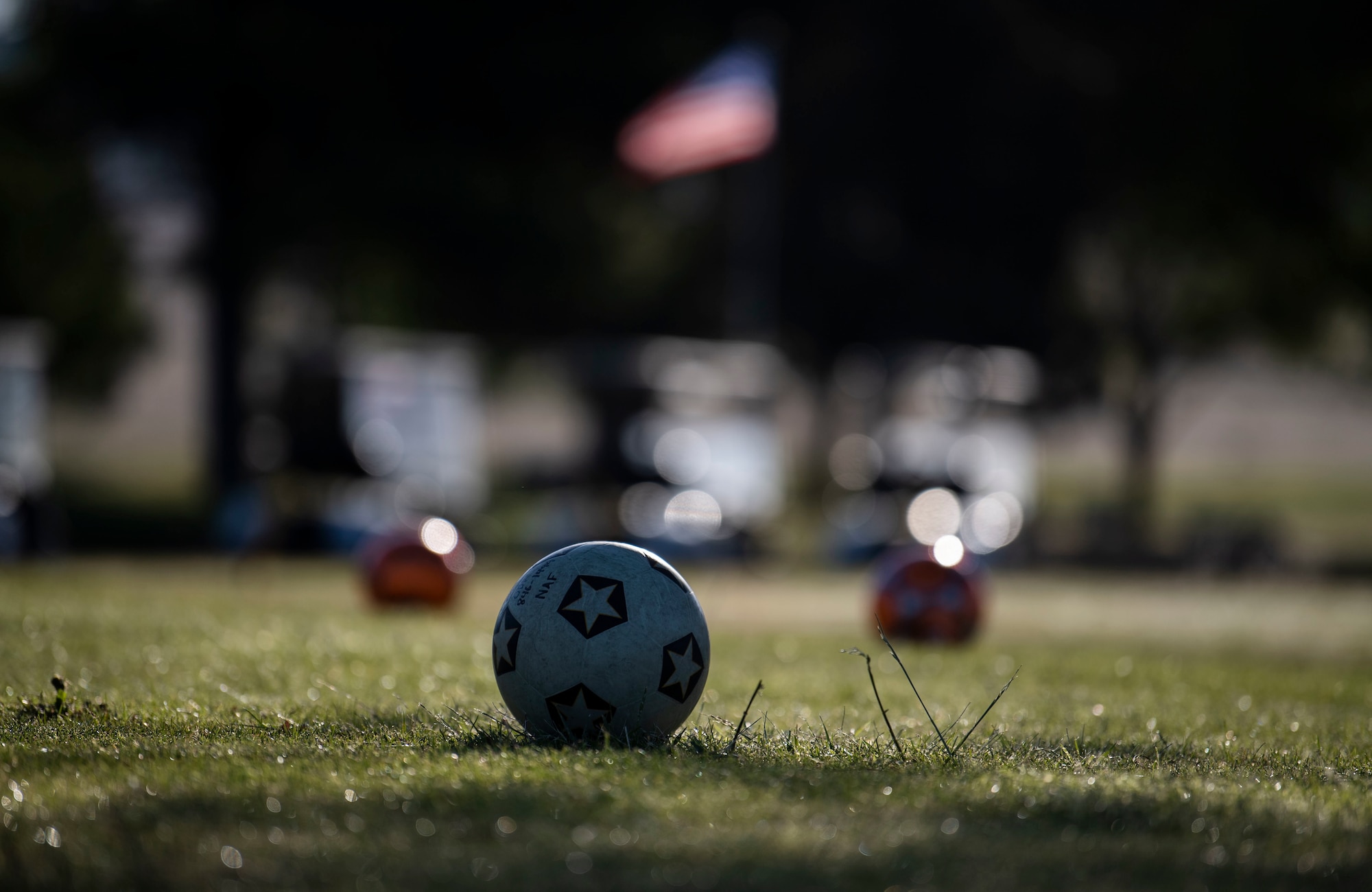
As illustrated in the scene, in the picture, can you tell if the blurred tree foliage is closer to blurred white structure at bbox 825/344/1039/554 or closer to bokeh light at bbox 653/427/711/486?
bokeh light at bbox 653/427/711/486

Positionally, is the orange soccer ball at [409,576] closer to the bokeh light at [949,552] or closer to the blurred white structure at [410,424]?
the bokeh light at [949,552]

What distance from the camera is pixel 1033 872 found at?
4613mm

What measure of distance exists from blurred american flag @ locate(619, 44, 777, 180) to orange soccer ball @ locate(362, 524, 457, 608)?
14.9 meters

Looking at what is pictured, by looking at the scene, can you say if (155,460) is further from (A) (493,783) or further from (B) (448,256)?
(A) (493,783)

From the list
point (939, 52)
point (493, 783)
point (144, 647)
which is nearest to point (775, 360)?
point (939, 52)

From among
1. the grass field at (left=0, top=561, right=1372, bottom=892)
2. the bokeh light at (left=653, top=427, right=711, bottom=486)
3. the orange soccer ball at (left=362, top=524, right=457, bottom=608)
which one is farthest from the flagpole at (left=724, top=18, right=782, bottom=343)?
the grass field at (left=0, top=561, right=1372, bottom=892)

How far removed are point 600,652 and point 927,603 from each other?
759 centimetres

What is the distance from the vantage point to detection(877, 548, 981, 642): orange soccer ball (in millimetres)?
13438

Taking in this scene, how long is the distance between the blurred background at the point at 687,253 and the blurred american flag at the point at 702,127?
0.27 feet

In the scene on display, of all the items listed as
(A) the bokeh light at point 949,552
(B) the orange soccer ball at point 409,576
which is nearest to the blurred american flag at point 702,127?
(B) the orange soccer ball at point 409,576

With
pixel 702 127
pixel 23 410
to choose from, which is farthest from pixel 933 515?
pixel 23 410

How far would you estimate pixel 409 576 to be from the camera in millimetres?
15289

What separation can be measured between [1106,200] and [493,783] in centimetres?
4213

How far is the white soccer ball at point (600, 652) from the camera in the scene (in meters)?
6.37
